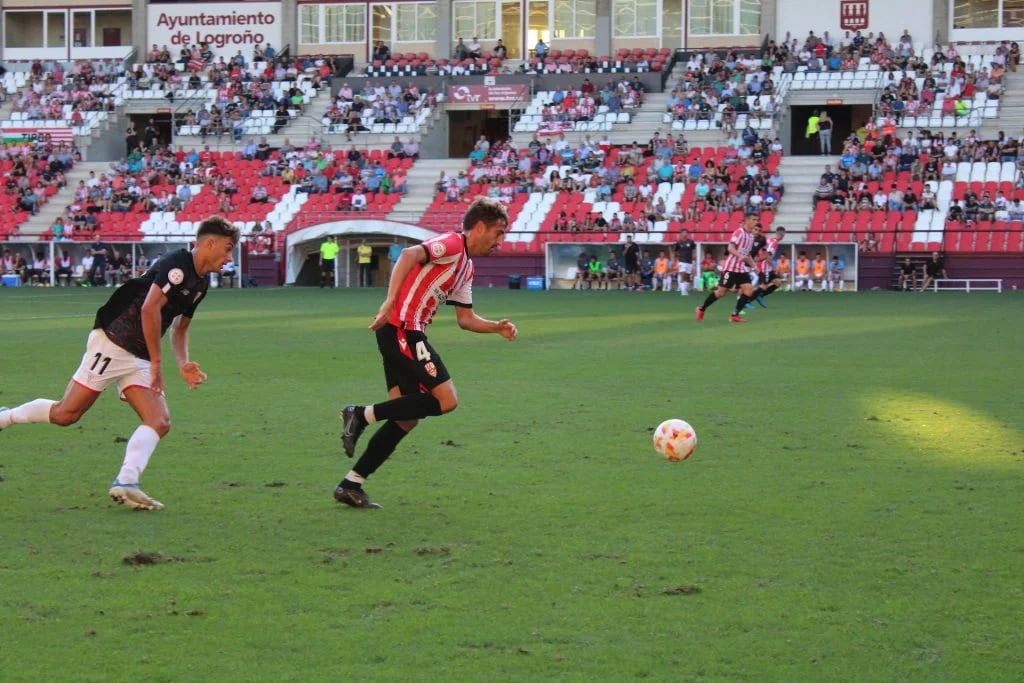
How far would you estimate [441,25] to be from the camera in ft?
178

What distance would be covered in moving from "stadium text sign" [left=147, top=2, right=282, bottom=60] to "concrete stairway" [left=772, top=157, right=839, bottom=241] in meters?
23.1

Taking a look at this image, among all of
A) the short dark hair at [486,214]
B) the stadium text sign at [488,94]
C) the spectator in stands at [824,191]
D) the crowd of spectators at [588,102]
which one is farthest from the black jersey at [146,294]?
the stadium text sign at [488,94]

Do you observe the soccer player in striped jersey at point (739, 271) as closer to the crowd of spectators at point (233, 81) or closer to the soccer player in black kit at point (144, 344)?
the soccer player in black kit at point (144, 344)

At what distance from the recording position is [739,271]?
81.8 ft

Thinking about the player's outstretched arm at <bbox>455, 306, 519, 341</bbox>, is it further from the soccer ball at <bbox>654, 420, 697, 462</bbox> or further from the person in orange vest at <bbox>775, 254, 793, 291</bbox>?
the person in orange vest at <bbox>775, 254, 793, 291</bbox>

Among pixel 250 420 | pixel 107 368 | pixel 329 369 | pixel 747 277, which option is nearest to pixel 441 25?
pixel 747 277

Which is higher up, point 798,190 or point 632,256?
point 798,190

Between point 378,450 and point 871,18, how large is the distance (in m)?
45.6

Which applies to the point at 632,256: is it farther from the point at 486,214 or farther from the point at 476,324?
the point at 486,214

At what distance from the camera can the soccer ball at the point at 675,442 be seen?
8.82m

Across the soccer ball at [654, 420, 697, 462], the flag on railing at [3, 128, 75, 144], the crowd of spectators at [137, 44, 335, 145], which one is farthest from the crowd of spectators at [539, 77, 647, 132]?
the soccer ball at [654, 420, 697, 462]

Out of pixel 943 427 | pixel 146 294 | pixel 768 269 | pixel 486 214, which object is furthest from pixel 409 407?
pixel 768 269

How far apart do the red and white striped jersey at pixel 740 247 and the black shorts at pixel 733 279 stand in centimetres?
8

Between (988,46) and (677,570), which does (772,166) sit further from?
(677,570)
